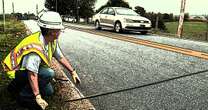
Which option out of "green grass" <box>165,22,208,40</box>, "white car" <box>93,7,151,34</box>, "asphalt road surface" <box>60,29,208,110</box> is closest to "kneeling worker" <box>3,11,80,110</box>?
"asphalt road surface" <box>60,29,208,110</box>

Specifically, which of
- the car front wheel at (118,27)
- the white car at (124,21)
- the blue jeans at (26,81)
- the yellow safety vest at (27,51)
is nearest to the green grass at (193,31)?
the white car at (124,21)

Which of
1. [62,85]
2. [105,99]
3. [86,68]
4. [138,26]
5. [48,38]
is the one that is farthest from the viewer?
[138,26]

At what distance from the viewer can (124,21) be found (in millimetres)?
21375

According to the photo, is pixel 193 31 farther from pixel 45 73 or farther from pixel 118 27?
pixel 45 73

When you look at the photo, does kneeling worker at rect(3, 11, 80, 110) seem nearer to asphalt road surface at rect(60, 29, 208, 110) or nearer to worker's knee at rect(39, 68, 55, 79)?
worker's knee at rect(39, 68, 55, 79)

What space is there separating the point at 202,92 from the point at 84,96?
1.88 metres

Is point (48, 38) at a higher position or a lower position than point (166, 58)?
higher

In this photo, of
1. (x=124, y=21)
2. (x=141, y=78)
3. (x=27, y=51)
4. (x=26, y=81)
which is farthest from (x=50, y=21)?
(x=124, y=21)

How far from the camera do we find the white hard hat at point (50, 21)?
14.9 feet

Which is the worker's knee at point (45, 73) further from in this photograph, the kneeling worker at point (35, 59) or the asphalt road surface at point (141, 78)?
the asphalt road surface at point (141, 78)

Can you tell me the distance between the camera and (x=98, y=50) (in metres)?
11.8

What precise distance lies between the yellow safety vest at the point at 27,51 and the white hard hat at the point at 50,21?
0.17 meters

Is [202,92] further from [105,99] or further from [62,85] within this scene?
[62,85]

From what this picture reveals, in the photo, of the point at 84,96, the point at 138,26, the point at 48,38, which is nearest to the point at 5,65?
the point at 48,38
